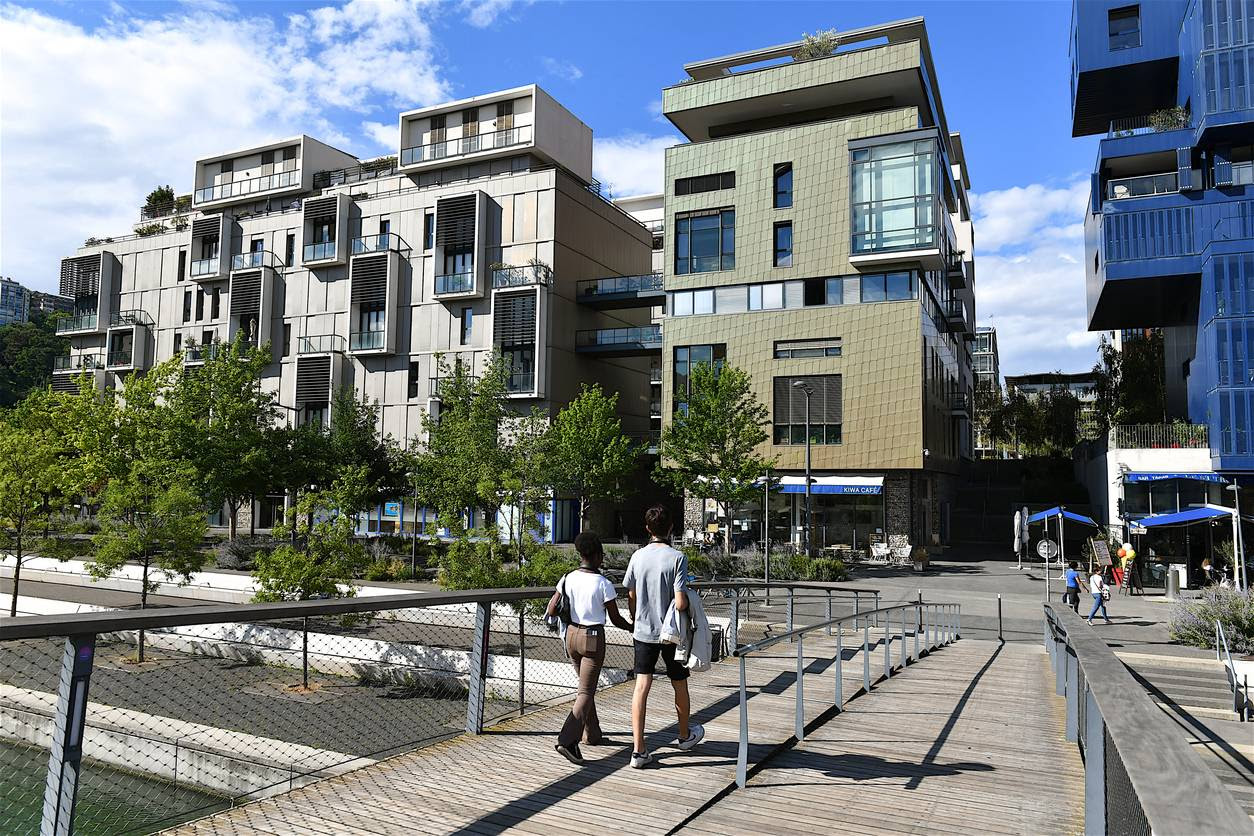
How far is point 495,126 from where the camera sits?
158 feet

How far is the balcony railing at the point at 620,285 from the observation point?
149 ft

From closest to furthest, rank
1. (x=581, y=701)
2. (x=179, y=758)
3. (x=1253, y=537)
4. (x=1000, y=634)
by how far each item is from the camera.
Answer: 1. (x=581, y=701)
2. (x=179, y=758)
3. (x=1000, y=634)
4. (x=1253, y=537)

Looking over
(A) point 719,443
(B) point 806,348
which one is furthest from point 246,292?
(B) point 806,348

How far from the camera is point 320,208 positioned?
167 ft

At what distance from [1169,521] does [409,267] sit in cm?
3914

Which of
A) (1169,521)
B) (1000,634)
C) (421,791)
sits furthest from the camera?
(1169,521)

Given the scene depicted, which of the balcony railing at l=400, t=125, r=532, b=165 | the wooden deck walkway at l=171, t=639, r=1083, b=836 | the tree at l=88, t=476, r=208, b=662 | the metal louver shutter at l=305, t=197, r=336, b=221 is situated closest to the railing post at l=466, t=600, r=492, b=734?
the wooden deck walkway at l=171, t=639, r=1083, b=836

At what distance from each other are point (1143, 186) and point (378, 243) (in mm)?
39267

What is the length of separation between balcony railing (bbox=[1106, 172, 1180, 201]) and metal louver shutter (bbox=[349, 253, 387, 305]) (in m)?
36.9

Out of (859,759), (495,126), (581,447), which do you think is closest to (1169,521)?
(581,447)

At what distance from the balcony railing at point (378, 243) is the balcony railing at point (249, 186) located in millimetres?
8686

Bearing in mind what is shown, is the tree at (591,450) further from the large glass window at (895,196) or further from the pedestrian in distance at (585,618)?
the pedestrian in distance at (585,618)

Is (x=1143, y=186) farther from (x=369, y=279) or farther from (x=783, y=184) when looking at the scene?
(x=369, y=279)

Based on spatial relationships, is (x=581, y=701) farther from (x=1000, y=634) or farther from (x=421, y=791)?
(x=1000, y=634)
